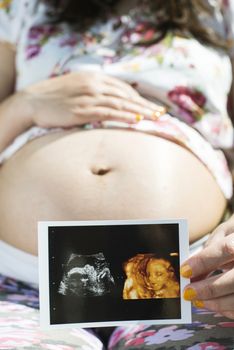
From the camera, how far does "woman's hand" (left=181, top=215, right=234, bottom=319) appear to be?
105cm

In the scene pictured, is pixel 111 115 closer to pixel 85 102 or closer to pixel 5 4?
pixel 85 102

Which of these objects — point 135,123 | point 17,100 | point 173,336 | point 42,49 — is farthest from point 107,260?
point 42,49

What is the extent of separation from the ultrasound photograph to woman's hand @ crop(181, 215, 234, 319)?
2 cm

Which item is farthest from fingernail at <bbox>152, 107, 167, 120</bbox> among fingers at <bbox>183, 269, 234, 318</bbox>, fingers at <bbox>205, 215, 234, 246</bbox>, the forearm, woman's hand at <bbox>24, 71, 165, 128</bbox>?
fingers at <bbox>183, 269, 234, 318</bbox>

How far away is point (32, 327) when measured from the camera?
3.84ft

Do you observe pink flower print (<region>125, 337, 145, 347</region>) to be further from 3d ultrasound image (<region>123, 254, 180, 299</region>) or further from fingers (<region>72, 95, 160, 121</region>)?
fingers (<region>72, 95, 160, 121</region>)

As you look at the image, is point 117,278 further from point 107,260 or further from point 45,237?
point 45,237

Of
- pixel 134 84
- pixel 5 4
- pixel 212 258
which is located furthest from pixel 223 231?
pixel 5 4

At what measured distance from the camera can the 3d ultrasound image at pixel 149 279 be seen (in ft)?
3.59

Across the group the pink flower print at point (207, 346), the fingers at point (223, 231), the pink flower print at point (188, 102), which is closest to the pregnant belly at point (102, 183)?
the pink flower print at point (188, 102)

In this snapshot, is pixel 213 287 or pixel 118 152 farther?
pixel 118 152

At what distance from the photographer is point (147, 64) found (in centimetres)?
160

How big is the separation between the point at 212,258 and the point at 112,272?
0.16 m

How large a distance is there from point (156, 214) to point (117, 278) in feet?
0.94
